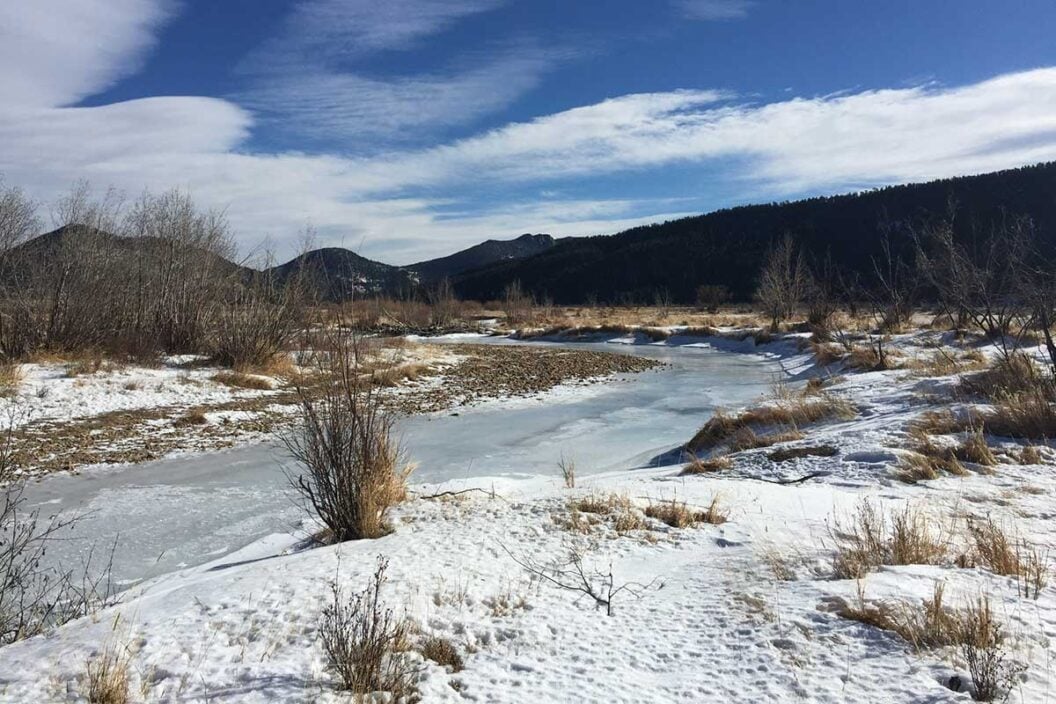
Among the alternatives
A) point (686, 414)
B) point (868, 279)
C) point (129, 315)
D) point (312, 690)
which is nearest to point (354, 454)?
point (312, 690)

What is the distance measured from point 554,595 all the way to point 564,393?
41.2 ft

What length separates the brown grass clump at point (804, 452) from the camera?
23.8ft

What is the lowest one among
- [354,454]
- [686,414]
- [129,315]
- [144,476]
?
[686,414]

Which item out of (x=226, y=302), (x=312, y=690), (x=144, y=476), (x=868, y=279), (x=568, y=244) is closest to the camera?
(x=312, y=690)

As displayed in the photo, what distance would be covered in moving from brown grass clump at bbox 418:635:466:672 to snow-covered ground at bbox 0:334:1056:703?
2.1 inches

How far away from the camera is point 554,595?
3758 mm

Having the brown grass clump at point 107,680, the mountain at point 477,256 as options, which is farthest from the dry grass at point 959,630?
the mountain at point 477,256

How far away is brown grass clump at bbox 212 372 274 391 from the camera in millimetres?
14820

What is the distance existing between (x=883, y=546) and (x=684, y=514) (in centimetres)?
141

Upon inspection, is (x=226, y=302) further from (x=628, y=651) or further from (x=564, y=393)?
(x=628, y=651)

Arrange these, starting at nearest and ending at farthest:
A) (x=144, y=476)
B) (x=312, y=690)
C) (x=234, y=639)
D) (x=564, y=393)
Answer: (x=312, y=690), (x=234, y=639), (x=144, y=476), (x=564, y=393)

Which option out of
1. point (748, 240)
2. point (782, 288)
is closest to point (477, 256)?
point (748, 240)

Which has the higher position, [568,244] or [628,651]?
[568,244]

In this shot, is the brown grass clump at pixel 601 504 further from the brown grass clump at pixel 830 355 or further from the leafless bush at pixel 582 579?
the brown grass clump at pixel 830 355
